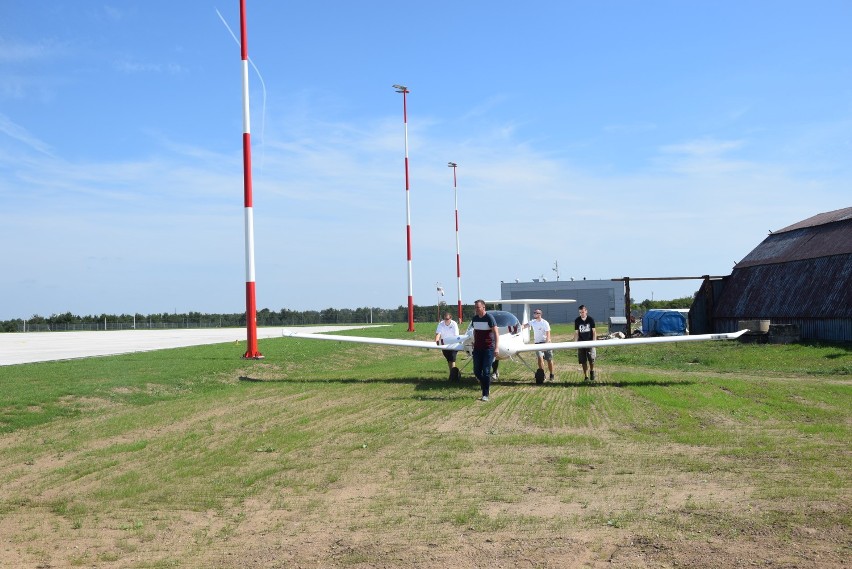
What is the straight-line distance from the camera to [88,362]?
21.8 metres

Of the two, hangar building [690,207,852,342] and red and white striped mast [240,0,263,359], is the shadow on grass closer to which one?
red and white striped mast [240,0,263,359]

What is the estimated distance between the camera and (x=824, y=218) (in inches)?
1405

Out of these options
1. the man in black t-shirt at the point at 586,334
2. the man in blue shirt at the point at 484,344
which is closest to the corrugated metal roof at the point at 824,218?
the man in black t-shirt at the point at 586,334

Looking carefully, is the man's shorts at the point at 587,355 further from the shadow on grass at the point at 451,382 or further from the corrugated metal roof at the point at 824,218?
the corrugated metal roof at the point at 824,218

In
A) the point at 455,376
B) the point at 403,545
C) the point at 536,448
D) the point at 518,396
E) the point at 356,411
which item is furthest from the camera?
the point at 455,376

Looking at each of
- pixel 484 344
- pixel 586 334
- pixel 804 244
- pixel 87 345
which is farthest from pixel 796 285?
pixel 87 345

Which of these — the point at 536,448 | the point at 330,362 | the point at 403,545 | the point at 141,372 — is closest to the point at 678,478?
the point at 536,448

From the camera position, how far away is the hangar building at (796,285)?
27688 millimetres

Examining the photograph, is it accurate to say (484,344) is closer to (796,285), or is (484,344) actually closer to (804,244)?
(796,285)

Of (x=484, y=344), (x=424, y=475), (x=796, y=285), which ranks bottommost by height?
(x=424, y=475)

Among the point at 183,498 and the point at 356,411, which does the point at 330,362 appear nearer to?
the point at 356,411

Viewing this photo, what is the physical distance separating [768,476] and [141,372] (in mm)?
15278

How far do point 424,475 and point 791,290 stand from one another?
88.4 feet

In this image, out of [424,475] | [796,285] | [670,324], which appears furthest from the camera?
[670,324]
